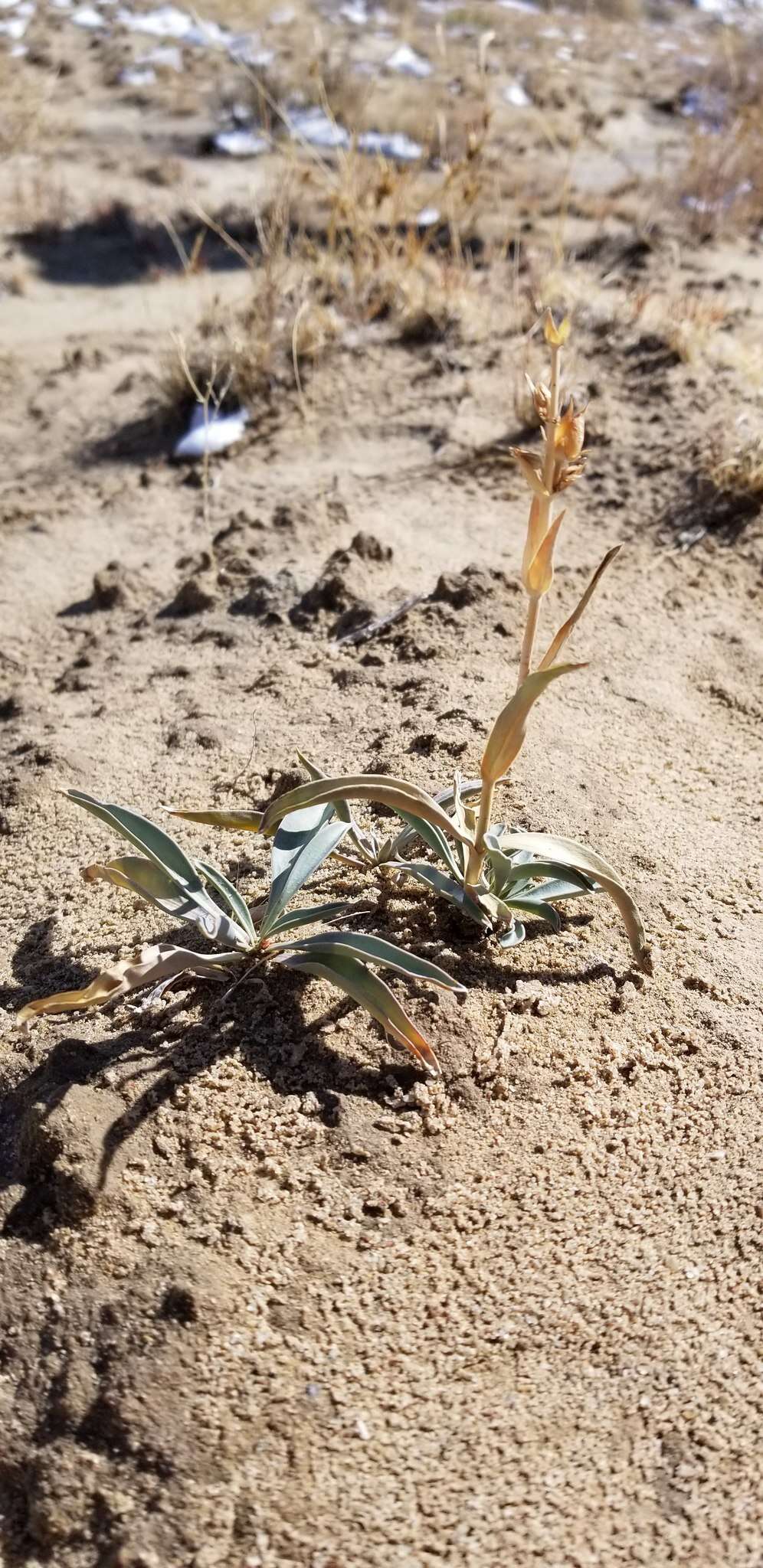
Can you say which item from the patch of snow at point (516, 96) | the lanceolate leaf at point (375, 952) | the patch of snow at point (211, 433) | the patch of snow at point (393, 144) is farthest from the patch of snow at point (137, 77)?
the lanceolate leaf at point (375, 952)

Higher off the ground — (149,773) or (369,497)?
(369,497)

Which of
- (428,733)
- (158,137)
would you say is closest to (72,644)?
(428,733)

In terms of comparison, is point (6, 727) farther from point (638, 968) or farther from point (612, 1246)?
point (612, 1246)

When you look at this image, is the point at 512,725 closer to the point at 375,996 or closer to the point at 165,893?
the point at 375,996

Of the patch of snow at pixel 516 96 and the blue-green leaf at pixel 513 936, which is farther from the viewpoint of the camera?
the patch of snow at pixel 516 96

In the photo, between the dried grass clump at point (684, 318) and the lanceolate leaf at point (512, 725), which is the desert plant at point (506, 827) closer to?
the lanceolate leaf at point (512, 725)

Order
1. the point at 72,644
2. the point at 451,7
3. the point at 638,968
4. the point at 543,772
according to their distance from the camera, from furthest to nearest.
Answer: the point at 451,7, the point at 72,644, the point at 543,772, the point at 638,968
